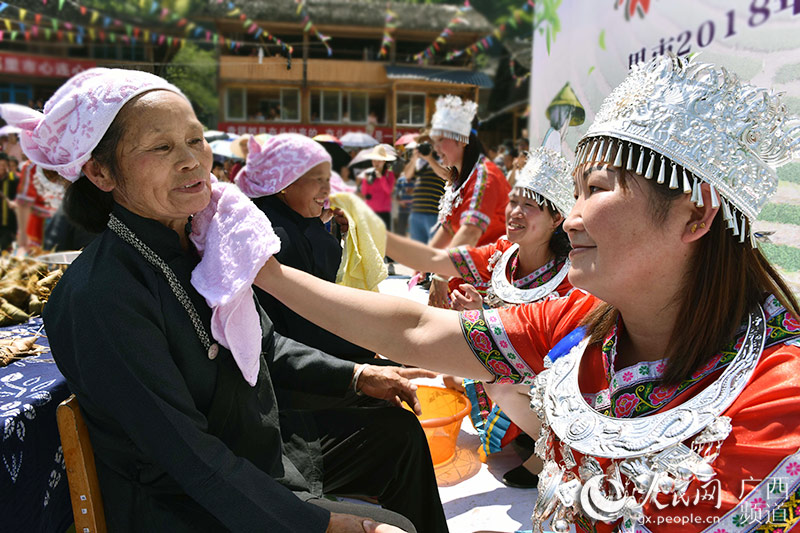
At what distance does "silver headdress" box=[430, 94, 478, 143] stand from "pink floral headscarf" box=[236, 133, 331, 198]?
1862 millimetres

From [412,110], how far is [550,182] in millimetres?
7757

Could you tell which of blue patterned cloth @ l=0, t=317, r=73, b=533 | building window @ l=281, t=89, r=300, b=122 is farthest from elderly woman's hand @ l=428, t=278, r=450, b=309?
building window @ l=281, t=89, r=300, b=122

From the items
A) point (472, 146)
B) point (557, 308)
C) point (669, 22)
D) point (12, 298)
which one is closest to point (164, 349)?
point (557, 308)

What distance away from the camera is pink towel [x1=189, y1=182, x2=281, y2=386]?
1.38 meters

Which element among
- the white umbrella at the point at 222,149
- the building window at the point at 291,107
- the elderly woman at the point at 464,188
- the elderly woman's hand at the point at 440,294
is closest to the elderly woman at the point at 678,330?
the elderly woman's hand at the point at 440,294

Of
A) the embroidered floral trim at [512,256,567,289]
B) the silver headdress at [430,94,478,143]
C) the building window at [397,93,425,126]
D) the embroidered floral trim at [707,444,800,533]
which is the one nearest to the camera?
the embroidered floral trim at [707,444,800,533]

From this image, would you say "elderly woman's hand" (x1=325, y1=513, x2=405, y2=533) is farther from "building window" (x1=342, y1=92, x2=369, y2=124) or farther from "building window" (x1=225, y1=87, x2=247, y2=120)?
"building window" (x1=342, y1=92, x2=369, y2=124)

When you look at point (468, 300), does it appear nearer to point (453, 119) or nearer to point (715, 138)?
point (715, 138)

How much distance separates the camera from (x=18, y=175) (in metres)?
Result: 8.12

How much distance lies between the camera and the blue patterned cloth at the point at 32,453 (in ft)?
4.41

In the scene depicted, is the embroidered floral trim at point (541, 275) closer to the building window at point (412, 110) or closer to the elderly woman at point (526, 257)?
the elderly woman at point (526, 257)

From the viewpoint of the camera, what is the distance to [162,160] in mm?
1398

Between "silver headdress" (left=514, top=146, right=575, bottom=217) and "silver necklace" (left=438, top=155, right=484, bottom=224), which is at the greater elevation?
"silver headdress" (left=514, top=146, right=575, bottom=217)

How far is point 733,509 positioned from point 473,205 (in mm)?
3142
